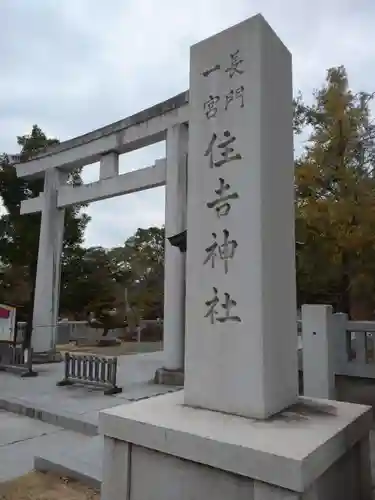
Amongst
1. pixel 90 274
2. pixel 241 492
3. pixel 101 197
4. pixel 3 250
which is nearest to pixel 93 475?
pixel 241 492

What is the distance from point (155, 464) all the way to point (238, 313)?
1.05 meters

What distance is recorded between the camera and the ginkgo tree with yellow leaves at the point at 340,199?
8.55 m

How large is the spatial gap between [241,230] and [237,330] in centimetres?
67

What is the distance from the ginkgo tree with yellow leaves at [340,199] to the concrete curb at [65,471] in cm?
690

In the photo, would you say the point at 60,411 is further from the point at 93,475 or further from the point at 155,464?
the point at 155,464

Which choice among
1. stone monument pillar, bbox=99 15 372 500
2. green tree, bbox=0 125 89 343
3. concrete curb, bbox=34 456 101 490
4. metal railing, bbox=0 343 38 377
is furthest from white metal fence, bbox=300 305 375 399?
green tree, bbox=0 125 89 343

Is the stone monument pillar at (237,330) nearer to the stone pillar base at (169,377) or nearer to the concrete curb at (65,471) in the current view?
the concrete curb at (65,471)

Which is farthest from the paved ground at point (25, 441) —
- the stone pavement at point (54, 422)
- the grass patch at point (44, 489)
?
the grass patch at point (44, 489)

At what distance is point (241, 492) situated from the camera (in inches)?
82.1

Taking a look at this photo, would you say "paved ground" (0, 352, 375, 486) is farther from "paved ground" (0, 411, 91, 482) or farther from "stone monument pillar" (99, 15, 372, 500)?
"stone monument pillar" (99, 15, 372, 500)

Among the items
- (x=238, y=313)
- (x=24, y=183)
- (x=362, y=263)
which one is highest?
(x=24, y=183)

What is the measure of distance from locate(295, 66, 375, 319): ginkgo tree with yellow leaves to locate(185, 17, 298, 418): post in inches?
237

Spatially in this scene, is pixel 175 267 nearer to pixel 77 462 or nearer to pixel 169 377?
pixel 169 377

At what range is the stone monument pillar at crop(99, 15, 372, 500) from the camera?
7.33ft
